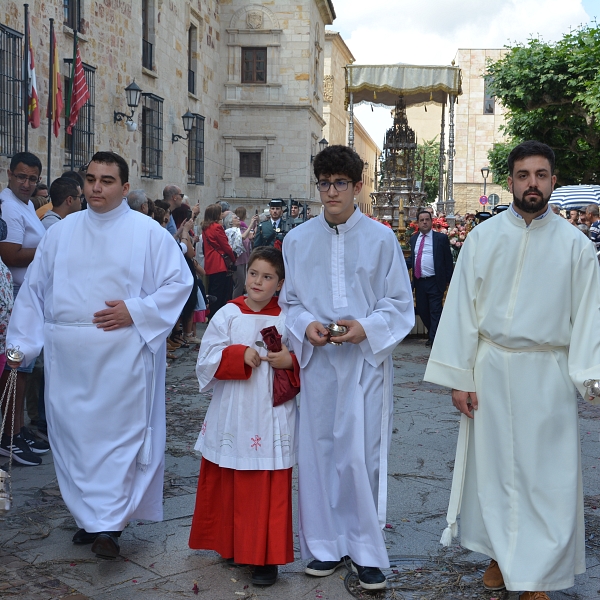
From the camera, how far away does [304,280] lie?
4188mm

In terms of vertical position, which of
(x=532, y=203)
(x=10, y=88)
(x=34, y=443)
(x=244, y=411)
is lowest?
(x=34, y=443)

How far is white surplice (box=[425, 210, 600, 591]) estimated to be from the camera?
3.70 metres

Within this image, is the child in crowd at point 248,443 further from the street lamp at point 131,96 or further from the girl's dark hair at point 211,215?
the street lamp at point 131,96

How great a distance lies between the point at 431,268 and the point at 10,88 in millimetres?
6919

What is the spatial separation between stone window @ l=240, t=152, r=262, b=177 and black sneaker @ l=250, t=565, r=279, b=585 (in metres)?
28.2

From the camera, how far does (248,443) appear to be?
4.02 metres

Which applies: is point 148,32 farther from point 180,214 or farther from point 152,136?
point 180,214

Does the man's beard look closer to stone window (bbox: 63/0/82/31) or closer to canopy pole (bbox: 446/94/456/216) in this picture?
stone window (bbox: 63/0/82/31)

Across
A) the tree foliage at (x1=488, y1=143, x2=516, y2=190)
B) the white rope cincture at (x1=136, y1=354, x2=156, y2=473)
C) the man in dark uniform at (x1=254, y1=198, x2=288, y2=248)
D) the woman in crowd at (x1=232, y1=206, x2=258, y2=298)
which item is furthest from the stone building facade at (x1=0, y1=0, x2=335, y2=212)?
the white rope cincture at (x1=136, y1=354, x2=156, y2=473)

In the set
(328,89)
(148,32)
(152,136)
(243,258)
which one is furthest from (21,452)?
(328,89)

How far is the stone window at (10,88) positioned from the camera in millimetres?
12898

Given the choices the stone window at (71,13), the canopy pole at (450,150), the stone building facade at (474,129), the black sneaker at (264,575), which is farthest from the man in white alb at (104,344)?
the stone building facade at (474,129)

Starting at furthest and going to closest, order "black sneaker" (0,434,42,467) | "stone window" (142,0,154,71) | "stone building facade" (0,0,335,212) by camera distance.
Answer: "stone window" (142,0,154,71)
"stone building facade" (0,0,335,212)
"black sneaker" (0,434,42,467)

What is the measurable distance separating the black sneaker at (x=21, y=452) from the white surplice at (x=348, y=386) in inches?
102
